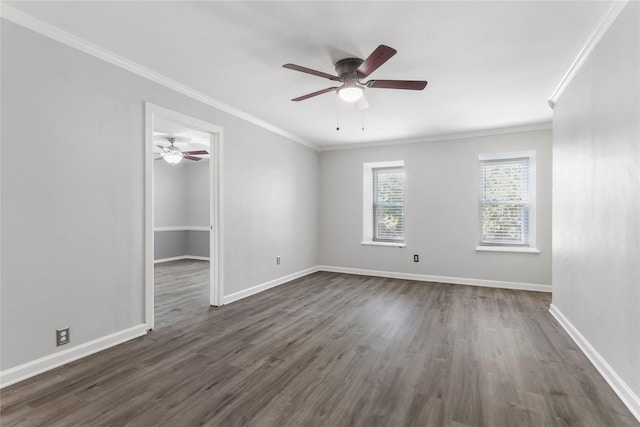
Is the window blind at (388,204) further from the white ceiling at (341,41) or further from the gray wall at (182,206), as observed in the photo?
the gray wall at (182,206)

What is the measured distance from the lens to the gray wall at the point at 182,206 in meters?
7.89

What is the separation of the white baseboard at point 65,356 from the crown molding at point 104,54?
2.42 metres

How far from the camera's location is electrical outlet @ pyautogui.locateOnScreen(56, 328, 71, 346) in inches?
95.2

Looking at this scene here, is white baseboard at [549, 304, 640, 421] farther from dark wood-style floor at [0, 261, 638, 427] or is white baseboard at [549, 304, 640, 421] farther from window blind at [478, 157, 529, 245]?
window blind at [478, 157, 529, 245]

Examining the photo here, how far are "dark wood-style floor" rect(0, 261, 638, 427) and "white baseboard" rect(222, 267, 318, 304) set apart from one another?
349 millimetres

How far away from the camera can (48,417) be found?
182 cm

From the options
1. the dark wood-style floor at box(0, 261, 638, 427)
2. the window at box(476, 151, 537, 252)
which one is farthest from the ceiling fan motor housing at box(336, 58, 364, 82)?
the window at box(476, 151, 537, 252)

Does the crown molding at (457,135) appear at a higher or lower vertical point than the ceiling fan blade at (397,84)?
higher

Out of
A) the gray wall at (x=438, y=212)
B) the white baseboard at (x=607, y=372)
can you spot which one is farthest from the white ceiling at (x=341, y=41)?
the white baseboard at (x=607, y=372)

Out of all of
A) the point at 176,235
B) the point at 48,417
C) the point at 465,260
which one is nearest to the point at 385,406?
the point at 48,417

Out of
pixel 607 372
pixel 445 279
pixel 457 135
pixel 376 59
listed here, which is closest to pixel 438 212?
pixel 445 279

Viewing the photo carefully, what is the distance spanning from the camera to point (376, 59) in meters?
2.30

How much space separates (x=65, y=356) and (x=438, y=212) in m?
5.19

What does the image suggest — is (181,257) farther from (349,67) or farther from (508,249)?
(508,249)
